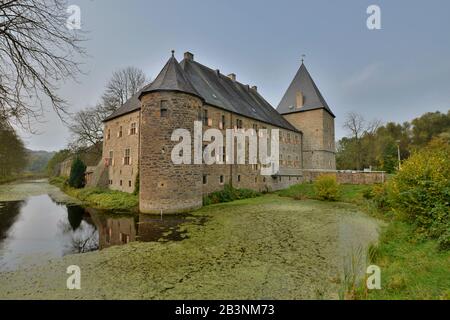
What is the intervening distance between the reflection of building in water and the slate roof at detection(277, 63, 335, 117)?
22879mm

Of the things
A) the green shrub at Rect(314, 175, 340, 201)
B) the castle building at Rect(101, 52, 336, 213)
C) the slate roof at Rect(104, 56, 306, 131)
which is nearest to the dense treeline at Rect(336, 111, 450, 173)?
the castle building at Rect(101, 52, 336, 213)

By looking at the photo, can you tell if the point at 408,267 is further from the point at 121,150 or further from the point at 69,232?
the point at 121,150

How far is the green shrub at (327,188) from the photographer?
16844 mm

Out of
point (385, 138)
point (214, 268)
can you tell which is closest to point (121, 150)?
point (214, 268)

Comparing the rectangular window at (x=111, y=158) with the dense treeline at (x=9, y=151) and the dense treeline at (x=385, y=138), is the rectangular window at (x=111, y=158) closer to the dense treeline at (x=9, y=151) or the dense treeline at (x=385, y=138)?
the dense treeline at (x=9, y=151)

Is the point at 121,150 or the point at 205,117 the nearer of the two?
the point at 205,117

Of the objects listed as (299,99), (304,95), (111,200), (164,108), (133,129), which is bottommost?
(111,200)

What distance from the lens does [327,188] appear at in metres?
16.9

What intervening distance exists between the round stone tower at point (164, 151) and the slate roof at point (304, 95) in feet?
59.6

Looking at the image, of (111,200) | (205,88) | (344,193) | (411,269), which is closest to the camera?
(411,269)

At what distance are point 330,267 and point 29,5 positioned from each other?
8.48m

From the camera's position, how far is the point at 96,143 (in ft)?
84.9

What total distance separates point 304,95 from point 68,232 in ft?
87.1
